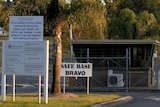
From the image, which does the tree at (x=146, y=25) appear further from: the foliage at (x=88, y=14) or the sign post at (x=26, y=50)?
the sign post at (x=26, y=50)

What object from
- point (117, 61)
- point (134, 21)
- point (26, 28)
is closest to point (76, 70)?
point (26, 28)

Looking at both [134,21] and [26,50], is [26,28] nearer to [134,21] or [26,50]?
[26,50]

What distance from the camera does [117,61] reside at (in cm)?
2998

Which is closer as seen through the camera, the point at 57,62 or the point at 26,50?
the point at 26,50

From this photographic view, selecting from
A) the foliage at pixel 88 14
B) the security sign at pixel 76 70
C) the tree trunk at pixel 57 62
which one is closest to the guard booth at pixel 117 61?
the security sign at pixel 76 70

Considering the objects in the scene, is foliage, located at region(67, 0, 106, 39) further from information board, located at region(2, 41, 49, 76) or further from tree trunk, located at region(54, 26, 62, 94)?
information board, located at region(2, 41, 49, 76)

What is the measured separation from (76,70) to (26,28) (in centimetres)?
583

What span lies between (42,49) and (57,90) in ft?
14.7

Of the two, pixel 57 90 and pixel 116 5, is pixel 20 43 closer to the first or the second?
pixel 57 90

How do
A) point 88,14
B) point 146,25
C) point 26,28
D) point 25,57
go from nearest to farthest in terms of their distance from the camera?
point 25,57, point 26,28, point 88,14, point 146,25

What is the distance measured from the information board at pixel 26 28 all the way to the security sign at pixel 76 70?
5.60 m

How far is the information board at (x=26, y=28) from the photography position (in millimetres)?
16422

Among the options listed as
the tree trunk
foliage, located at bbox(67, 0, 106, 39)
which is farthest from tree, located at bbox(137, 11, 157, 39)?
the tree trunk

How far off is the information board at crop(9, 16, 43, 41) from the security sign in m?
5.60
